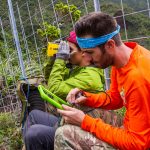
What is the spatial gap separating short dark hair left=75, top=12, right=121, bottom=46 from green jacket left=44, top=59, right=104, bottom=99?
→ 86cm

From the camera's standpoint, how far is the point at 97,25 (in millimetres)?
2264

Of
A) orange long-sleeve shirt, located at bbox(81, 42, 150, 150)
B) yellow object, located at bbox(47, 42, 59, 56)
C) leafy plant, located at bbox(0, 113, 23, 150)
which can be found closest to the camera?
orange long-sleeve shirt, located at bbox(81, 42, 150, 150)

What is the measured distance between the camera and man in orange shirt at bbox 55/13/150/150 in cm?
222

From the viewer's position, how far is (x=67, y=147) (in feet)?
8.12

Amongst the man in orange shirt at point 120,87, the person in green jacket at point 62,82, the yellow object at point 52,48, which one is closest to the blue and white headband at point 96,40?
the man in orange shirt at point 120,87

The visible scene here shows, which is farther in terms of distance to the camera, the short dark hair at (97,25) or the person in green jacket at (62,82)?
the person in green jacket at (62,82)

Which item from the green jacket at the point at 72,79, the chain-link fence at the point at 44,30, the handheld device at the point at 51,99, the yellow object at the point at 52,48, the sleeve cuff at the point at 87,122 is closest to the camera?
the sleeve cuff at the point at 87,122

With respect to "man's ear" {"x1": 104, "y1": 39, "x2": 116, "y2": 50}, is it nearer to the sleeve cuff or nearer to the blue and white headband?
the blue and white headband

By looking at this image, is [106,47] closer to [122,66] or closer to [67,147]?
[122,66]

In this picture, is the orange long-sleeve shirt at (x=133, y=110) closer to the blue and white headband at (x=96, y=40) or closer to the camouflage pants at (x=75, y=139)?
the camouflage pants at (x=75, y=139)

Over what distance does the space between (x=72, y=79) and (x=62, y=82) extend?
9 centimetres

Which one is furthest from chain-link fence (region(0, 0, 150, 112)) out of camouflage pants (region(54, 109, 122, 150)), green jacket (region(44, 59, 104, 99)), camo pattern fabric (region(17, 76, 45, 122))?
camouflage pants (region(54, 109, 122, 150))

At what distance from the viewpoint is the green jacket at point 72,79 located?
10.2 feet

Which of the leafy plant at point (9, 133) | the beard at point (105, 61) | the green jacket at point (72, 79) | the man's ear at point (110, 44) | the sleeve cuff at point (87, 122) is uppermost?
the man's ear at point (110, 44)
